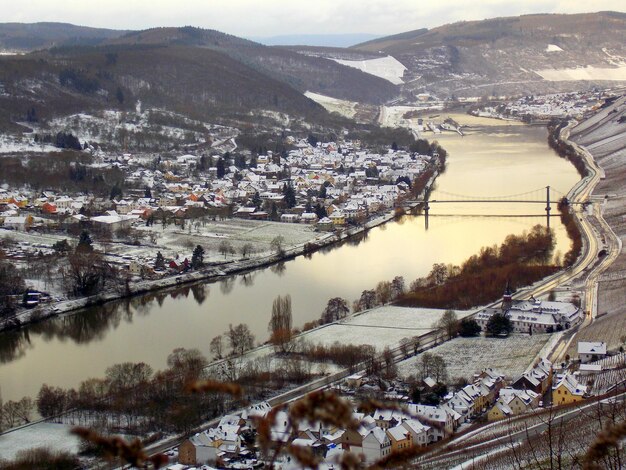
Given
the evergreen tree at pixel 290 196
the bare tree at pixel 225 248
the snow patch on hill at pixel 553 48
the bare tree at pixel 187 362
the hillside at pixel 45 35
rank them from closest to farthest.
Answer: the bare tree at pixel 187 362
the bare tree at pixel 225 248
the evergreen tree at pixel 290 196
the hillside at pixel 45 35
the snow patch on hill at pixel 553 48

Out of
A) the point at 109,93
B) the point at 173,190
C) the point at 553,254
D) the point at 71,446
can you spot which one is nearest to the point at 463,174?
the point at 173,190

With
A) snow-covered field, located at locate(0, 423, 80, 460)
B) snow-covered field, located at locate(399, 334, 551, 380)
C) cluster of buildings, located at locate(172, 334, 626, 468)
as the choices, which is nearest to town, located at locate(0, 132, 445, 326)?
snow-covered field, located at locate(0, 423, 80, 460)

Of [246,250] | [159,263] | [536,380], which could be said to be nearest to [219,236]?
[246,250]

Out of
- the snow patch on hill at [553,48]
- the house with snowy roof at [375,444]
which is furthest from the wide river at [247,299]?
the snow patch on hill at [553,48]

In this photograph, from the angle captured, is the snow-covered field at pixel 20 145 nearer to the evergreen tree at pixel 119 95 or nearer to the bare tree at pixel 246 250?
the evergreen tree at pixel 119 95

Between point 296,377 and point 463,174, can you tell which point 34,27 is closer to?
point 463,174

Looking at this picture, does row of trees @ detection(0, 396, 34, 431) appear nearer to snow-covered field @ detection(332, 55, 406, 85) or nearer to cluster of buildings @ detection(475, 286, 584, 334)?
cluster of buildings @ detection(475, 286, 584, 334)
